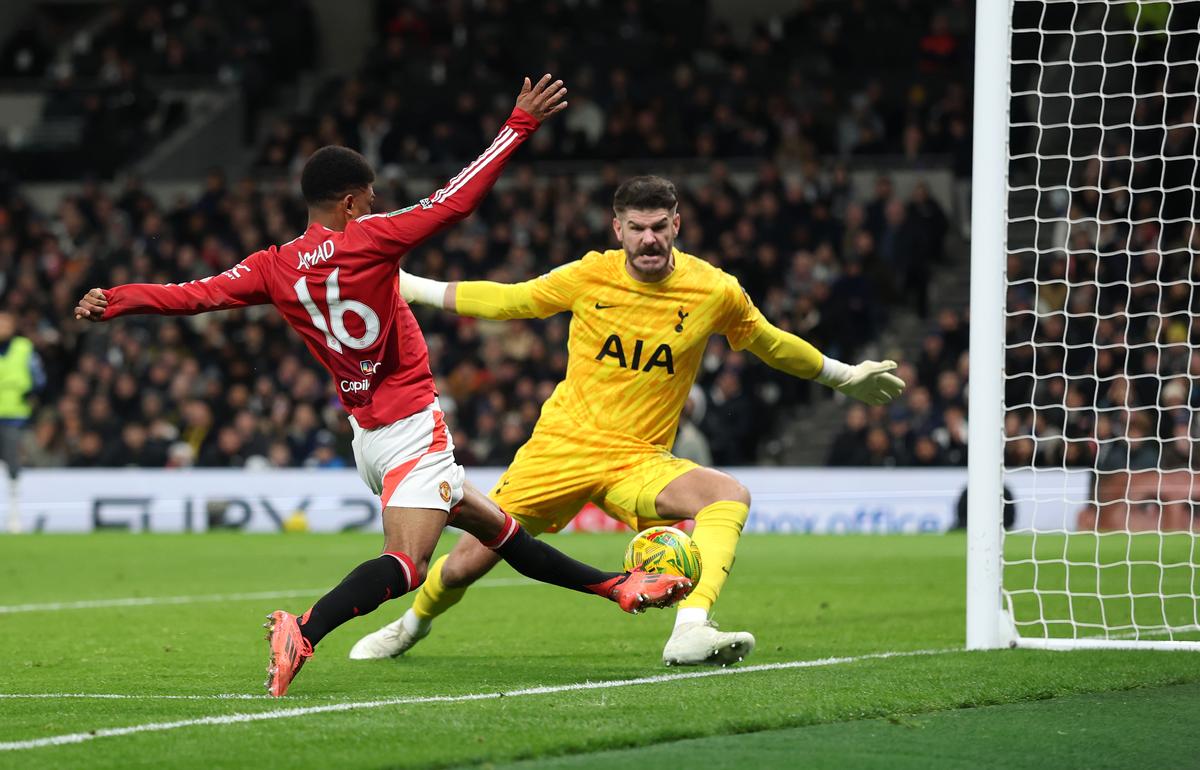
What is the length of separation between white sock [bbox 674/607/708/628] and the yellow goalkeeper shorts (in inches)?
18.9

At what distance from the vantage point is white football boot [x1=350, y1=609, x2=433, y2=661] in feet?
24.7

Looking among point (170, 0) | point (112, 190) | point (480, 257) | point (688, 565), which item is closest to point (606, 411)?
point (688, 565)

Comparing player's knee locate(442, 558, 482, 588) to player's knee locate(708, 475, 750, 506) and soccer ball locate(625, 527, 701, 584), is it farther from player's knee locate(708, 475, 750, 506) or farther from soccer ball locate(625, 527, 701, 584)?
player's knee locate(708, 475, 750, 506)

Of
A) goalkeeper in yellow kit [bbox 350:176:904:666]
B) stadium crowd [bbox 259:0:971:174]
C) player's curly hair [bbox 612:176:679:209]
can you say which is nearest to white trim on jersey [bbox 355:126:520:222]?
player's curly hair [bbox 612:176:679:209]

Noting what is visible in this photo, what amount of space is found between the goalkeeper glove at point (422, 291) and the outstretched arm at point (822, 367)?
A: 142cm

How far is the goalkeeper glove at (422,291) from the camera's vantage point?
7.43 metres

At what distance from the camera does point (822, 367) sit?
7.72 metres

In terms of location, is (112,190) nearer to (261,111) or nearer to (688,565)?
(261,111)

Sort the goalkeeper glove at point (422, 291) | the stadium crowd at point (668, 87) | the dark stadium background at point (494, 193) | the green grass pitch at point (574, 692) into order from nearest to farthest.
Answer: the green grass pitch at point (574, 692) → the goalkeeper glove at point (422, 291) → the dark stadium background at point (494, 193) → the stadium crowd at point (668, 87)

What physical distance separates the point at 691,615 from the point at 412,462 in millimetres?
1468

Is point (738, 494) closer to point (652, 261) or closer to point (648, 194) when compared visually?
point (652, 261)

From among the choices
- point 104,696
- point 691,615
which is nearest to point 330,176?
point 104,696

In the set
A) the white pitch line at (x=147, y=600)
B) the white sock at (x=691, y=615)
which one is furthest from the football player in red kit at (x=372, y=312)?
the white pitch line at (x=147, y=600)

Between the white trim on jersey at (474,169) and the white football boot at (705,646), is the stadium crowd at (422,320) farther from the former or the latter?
the white trim on jersey at (474,169)
